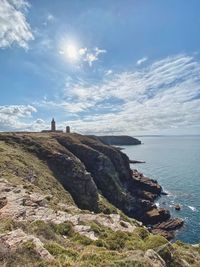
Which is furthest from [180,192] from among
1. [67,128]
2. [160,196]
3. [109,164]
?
[67,128]

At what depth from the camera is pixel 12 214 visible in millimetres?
25109

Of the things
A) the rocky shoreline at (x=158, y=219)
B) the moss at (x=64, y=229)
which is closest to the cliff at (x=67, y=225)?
the moss at (x=64, y=229)

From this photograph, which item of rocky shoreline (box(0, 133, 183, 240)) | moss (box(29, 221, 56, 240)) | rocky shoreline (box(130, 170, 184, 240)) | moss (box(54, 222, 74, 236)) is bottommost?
rocky shoreline (box(130, 170, 184, 240))

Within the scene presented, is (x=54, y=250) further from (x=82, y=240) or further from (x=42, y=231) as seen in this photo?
(x=82, y=240)

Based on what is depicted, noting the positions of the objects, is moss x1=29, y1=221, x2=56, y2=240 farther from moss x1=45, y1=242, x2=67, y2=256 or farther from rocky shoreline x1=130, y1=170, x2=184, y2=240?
rocky shoreline x1=130, y1=170, x2=184, y2=240

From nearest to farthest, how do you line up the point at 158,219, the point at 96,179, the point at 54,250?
the point at 54,250
the point at 158,219
the point at 96,179

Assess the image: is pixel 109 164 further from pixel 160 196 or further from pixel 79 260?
pixel 79 260

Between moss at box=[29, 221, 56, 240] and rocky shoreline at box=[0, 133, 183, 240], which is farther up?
moss at box=[29, 221, 56, 240]

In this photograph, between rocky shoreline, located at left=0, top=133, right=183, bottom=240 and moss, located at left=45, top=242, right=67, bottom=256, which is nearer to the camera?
moss, located at left=45, top=242, right=67, bottom=256

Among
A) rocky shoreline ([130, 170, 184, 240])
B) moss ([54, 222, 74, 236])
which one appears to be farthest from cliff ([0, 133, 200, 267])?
rocky shoreline ([130, 170, 184, 240])

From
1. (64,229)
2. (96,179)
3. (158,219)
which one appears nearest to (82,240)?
(64,229)

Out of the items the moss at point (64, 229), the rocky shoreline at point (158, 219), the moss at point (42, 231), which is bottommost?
the rocky shoreline at point (158, 219)

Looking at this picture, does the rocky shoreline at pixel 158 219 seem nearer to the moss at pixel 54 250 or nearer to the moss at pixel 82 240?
the moss at pixel 82 240

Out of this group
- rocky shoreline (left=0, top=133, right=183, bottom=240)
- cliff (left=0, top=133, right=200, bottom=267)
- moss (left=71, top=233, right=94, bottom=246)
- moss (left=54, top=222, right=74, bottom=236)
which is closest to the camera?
cliff (left=0, top=133, right=200, bottom=267)
